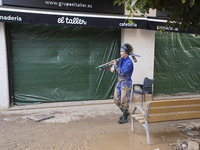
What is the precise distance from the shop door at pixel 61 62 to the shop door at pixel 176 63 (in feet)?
5.50

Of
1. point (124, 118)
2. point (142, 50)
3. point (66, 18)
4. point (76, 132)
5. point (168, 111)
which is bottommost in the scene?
point (76, 132)

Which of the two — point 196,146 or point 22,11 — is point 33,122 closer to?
point 22,11

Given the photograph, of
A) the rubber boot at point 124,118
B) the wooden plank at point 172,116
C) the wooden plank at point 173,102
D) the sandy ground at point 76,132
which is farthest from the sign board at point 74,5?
the wooden plank at point 172,116

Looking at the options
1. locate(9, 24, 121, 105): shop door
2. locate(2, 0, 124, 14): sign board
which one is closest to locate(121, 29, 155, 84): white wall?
locate(9, 24, 121, 105): shop door

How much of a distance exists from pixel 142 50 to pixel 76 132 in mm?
3525

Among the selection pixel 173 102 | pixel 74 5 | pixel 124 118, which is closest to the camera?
pixel 173 102

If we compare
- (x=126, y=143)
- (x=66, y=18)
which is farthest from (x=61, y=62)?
(x=126, y=143)

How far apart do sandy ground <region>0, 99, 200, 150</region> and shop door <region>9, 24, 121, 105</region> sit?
2.50 feet

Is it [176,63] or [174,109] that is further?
[176,63]

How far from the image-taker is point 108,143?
3.47m

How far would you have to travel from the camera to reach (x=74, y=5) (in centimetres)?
537

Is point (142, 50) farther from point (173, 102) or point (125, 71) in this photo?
point (173, 102)

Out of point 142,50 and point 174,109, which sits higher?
point 142,50

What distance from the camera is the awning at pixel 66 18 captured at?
472cm
